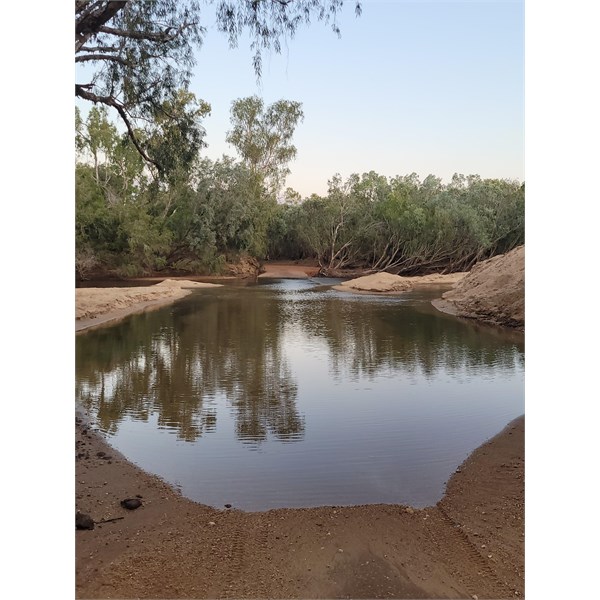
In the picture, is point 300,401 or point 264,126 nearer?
point 300,401

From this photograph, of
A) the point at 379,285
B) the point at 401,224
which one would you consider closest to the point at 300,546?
the point at 379,285

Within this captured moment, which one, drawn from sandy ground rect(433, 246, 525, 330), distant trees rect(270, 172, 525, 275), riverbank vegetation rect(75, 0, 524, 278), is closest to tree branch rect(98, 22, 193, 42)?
riverbank vegetation rect(75, 0, 524, 278)

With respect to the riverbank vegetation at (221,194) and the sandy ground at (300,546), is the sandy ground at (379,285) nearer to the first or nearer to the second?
Answer: the riverbank vegetation at (221,194)

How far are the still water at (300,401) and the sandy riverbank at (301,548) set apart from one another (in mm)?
182

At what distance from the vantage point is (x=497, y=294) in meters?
9.28

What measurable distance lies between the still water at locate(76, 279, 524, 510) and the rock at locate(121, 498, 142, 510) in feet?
0.89

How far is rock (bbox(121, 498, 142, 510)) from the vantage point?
2.60 m

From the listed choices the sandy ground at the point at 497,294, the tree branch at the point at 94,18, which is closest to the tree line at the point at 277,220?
the sandy ground at the point at 497,294

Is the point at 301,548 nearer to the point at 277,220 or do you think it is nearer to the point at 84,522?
the point at 84,522

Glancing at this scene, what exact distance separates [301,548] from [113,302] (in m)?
8.52

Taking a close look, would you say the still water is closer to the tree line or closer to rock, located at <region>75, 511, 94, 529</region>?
rock, located at <region>75, 511, 94, 529</region>

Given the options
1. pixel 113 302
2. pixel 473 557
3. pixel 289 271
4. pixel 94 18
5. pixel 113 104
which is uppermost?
pixel 94 18

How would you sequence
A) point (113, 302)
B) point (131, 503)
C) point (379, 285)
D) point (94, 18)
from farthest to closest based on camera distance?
1. point (379, 285)
2. point (113, 302)
3. point (94, 18)
4. point (131, 503)
